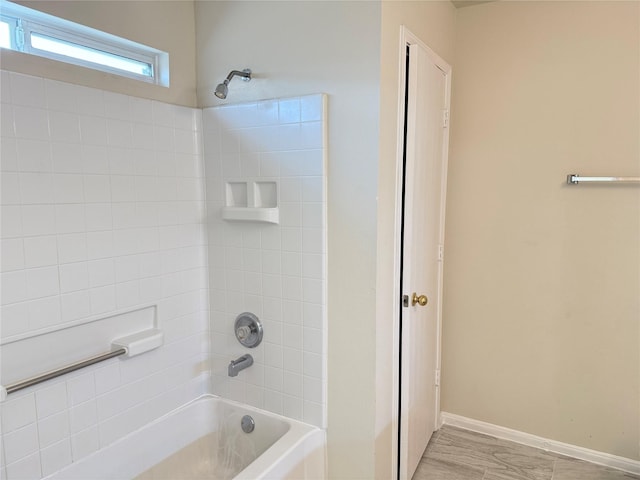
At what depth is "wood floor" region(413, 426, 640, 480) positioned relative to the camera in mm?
2203

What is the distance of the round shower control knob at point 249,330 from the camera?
1951 millimetres

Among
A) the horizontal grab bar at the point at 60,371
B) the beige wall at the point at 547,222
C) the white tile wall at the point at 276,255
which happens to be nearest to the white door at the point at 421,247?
the beige wall at the point at 547,222

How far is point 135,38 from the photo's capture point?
68.8 inches

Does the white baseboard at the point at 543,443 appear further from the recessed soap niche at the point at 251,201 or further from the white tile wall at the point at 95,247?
the recessed soap niche at the point at 251,201

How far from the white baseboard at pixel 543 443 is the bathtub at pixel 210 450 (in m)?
1.12

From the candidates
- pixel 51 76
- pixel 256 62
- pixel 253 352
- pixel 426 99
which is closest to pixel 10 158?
pixel 51 76

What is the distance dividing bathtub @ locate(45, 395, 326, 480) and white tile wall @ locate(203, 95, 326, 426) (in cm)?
9

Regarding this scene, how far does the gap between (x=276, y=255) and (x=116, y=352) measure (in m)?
0.73

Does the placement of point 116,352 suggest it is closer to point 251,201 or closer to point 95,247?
point 95,247

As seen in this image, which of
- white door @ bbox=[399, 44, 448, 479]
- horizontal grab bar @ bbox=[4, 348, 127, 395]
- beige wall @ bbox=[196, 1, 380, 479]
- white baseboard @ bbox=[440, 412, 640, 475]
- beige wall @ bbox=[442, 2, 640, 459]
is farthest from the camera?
white baseboard @ bbox=[440, 412, 640, 475]

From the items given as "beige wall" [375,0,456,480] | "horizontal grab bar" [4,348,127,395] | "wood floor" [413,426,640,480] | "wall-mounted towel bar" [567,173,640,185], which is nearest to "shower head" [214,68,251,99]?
"beige wall" [375,0,456,480]

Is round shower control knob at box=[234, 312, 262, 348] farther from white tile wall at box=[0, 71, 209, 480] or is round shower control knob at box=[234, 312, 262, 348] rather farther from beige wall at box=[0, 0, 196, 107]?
beige wall at box=[0, 0, 196, 107]

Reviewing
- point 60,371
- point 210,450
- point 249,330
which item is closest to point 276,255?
point 249,330

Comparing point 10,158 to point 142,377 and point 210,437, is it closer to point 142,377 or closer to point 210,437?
point 142,377
